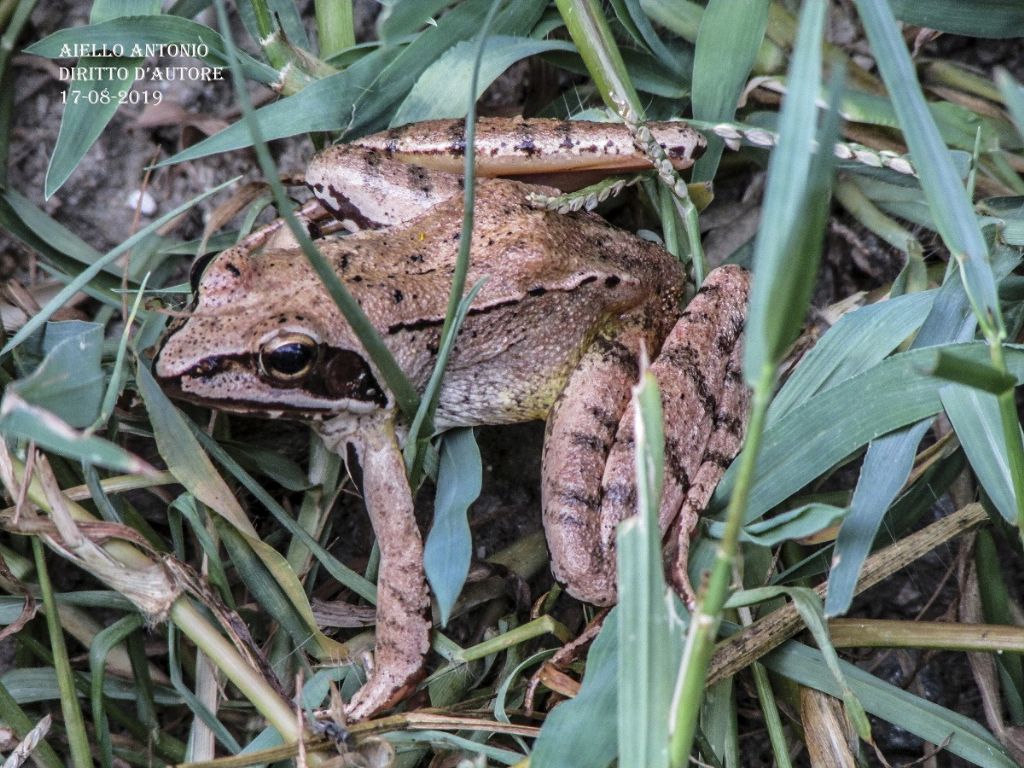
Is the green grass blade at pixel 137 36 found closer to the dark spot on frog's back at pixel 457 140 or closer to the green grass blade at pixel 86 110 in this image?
the green grass blade at pixel 86 110

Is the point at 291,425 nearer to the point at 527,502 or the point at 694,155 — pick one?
the point at 527,502

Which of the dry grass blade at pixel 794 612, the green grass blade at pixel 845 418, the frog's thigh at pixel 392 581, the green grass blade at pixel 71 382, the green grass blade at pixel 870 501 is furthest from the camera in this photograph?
the frog's thigh at pixel 392 581

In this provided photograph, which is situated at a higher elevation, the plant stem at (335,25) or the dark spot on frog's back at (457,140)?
the plant stem at (335,25)

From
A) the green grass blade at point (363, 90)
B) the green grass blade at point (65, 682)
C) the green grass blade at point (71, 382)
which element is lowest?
the green grass blade at point (65, 682)

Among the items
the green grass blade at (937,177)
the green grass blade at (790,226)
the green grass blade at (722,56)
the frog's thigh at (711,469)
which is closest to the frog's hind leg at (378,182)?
the green grass blade at (722,56)

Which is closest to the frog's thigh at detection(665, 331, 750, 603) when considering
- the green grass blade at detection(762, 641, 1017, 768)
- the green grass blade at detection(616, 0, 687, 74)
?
the green grass blade at detection(762, 641, 1017, 768)

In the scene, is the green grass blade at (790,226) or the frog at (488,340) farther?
the frog at (488,340)

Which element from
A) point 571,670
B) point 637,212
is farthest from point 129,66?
point 571,670

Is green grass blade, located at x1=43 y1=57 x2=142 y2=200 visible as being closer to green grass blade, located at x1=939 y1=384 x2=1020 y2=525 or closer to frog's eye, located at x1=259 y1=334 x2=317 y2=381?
frog's eye, located at x1=259 y1=334 x2=317 y2=381
